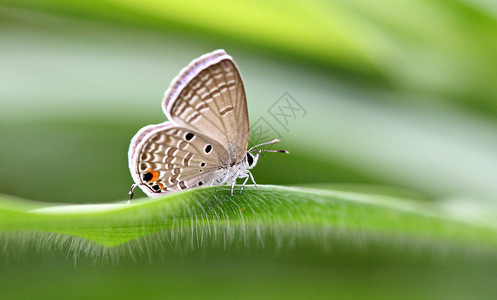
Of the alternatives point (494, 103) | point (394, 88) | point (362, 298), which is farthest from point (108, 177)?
point (494, 103)

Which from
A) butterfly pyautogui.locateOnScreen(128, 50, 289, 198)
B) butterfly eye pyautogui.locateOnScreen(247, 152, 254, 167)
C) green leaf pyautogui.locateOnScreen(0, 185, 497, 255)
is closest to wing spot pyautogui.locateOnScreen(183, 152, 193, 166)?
butterfly pyautogui.locateOnScreen(128, 50, 289, 198)

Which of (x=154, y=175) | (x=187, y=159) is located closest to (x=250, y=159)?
(x=187, y=159)

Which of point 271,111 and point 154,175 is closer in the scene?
point 154,175

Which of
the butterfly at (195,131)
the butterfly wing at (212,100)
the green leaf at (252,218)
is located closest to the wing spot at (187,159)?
the butterfly at (195,131)

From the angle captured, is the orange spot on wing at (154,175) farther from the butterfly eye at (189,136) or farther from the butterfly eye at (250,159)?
the butterfly eye at (250,159)

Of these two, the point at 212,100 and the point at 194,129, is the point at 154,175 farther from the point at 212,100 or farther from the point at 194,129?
the point at 212,100

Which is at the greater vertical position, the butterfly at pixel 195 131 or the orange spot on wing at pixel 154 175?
the butterfly at pixel 195 131

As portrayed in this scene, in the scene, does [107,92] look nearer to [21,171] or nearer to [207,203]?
[21,171]
